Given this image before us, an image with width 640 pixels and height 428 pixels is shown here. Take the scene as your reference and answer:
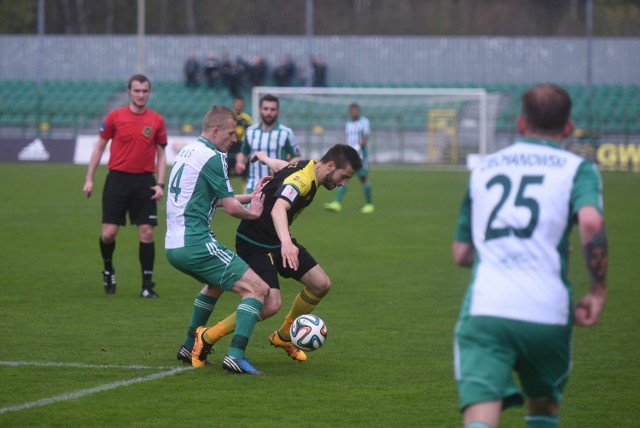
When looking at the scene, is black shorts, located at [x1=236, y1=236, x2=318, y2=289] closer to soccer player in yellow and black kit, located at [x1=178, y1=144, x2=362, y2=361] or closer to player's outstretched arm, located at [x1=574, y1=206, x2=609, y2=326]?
soccer player in yellow and black kit, located at [x1=178, y1=144, x2=362, y2=361]

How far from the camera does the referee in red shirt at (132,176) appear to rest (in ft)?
35.2

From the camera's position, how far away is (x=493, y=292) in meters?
4.21

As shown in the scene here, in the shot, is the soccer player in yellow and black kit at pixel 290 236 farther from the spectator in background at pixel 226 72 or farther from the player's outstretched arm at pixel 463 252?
the spectator in background at pixel 226 72

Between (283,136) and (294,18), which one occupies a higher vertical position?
(294,18)

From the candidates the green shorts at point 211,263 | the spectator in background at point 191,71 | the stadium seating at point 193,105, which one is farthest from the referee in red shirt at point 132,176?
the spectator in background at point 191,71

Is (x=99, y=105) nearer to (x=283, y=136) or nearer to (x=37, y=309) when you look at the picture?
(x=283, y=136)

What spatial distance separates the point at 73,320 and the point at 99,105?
33.2 m

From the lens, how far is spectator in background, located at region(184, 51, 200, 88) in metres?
41.3

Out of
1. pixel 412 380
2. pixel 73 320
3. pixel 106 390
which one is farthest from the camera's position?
pixel 73 320

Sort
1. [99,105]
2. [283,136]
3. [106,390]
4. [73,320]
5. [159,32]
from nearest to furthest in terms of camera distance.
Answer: [106,390] < [73,320] < [283,136] < [99,105] < [159,32]

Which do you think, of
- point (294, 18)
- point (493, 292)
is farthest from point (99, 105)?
point (493, 292)

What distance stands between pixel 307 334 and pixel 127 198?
148 inches

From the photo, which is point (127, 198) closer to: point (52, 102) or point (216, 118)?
point (216, 118)

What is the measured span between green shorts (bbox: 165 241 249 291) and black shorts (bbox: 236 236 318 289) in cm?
40
